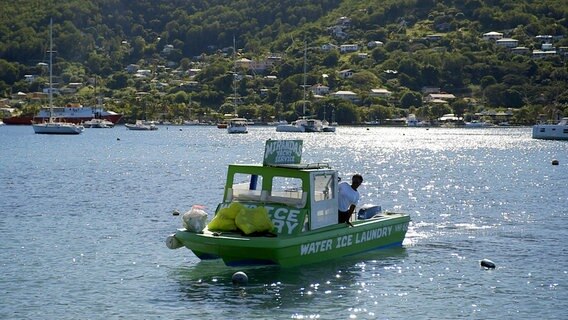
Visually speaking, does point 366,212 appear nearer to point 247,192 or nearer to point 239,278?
point 247,192

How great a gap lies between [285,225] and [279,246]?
3.66ft

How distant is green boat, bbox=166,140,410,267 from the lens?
28.2 meters

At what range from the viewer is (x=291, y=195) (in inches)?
1179

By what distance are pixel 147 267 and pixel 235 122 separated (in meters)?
163

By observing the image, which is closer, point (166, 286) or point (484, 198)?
point (166, 286)

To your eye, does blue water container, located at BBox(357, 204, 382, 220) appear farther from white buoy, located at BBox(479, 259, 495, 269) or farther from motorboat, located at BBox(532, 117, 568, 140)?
motorboat, located at BBox(532, 117, 568, 140)

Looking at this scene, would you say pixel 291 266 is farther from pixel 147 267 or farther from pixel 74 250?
pixel 74 250

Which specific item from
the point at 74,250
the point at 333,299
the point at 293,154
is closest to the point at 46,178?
the point at 74,250

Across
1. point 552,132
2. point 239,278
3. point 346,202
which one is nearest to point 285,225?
point 239,278

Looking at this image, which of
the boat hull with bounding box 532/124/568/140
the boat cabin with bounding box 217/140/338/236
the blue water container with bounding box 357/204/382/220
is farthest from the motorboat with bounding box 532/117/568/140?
the boat cabin with bounding box 217/140/338/236

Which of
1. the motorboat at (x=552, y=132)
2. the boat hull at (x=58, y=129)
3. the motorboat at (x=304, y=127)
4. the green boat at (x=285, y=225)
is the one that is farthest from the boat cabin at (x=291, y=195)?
the motorboat at (x=304, y=127)

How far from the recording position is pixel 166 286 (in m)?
27.7

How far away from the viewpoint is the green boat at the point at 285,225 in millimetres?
28172

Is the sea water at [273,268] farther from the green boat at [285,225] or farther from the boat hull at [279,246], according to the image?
the green boat at [285,225]
